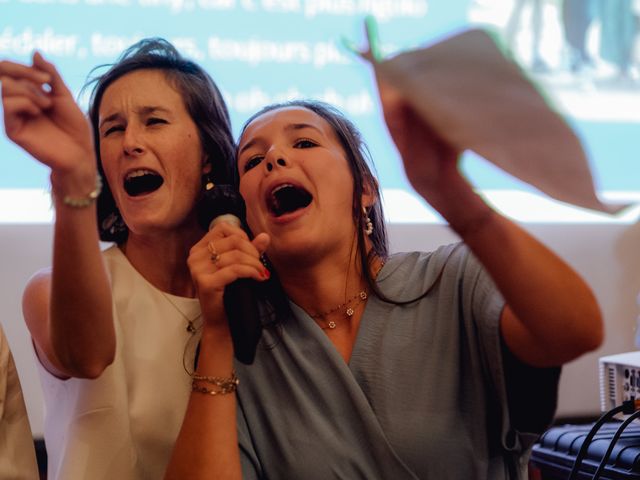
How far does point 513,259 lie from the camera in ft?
1.85

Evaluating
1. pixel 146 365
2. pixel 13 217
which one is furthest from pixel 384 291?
pixel 13 217

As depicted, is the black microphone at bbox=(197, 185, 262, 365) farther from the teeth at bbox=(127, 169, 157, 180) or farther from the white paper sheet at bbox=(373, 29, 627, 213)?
the white paper sheet at bbox=(373, 29, 627, 213)

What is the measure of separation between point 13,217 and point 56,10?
382 millimetres

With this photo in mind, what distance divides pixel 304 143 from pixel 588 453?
57cm

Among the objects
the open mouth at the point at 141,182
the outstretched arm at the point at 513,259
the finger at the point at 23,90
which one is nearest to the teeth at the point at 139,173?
the open mouth at the point at 141,182

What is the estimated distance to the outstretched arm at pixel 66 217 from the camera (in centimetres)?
58

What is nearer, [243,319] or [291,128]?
[243,319]

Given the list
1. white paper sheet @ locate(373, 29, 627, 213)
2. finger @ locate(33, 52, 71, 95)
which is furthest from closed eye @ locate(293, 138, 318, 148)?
white paper sheet @ locate(373, 29, 627, 213)

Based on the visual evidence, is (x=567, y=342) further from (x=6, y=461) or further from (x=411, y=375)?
(x=6, y=461)

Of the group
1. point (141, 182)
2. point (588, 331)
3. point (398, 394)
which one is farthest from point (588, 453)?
point (141, 182)

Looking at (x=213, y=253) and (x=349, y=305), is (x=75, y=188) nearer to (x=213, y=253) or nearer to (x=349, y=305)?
(x=213, y=253)

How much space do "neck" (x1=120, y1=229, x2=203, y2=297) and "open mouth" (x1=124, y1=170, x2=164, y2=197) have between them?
0.07 metres

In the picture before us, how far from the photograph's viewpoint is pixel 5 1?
1.44 metres

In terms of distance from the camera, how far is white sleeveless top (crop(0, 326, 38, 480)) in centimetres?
81
